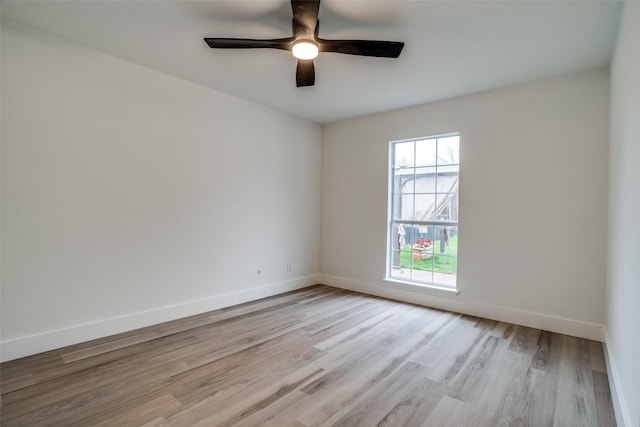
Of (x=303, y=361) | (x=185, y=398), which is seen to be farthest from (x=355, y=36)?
(x=185, y=398)

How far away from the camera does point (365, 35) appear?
99.2 inches

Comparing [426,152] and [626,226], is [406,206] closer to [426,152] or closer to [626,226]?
[426,152]

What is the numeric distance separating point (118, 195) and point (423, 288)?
3.66 meters

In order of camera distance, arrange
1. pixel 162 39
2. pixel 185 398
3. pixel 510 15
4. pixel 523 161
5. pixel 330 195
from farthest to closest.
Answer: pixel 330 195
pixel 523 161
pixel 162 39
pixel 510 15
pixel 185 398

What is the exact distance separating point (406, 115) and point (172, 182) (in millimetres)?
3092

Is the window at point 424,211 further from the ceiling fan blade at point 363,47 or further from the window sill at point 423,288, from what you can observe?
the ceiling fan blade at point 363,47

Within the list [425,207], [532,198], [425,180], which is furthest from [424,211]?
[532,198]

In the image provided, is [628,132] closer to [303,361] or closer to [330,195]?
[303,361]

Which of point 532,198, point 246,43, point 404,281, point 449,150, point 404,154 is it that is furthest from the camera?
point 404,154

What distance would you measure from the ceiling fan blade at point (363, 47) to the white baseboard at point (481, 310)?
2921 mm

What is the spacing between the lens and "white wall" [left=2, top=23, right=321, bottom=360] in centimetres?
246

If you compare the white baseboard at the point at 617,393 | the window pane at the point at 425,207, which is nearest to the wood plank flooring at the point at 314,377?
the white baseboard at the point at 617,393

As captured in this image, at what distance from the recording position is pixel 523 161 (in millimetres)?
3307

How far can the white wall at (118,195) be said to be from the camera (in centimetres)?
246
